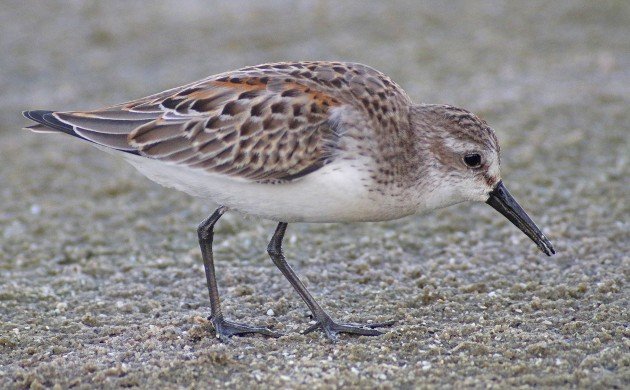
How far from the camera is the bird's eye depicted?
545cm

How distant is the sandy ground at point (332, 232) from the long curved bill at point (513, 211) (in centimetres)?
36

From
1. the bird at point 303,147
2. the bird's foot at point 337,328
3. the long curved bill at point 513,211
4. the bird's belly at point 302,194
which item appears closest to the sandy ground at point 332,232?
the bird's foot at point 337,328

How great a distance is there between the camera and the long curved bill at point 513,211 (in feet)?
18.7

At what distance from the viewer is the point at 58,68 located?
10672mm

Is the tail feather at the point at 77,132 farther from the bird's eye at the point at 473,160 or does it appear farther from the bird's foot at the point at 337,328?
the bird's eye at the point at 473,160

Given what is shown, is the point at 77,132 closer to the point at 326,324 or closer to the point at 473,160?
the point at 326,324

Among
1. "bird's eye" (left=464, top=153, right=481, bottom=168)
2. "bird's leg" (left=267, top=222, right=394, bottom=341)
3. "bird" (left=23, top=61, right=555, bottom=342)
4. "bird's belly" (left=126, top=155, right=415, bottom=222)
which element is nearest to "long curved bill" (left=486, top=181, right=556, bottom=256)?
"bird" (left=23, top=61, right=555, bottom=342)

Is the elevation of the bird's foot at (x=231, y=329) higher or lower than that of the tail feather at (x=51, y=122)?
lower

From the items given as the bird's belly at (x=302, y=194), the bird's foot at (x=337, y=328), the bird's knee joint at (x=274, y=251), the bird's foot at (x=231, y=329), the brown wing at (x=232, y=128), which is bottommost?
the bird's foot at (x=337, y=328)

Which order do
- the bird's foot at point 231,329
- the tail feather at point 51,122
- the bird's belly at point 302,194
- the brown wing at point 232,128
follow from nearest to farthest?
1. the bird's belly at point 302,194
2. the brown wing at point 232,128
3. the bird's foot at point 231,329
4. the tail feather at point 51,122

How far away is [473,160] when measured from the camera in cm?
546

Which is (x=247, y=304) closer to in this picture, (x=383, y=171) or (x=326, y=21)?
(x=383, y=171)

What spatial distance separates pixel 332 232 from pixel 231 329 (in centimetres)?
197

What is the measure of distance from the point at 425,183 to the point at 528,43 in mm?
6043
